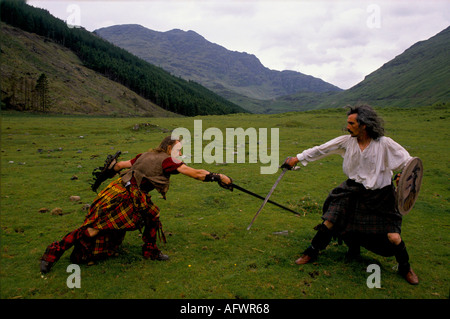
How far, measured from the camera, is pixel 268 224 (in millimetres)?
7805

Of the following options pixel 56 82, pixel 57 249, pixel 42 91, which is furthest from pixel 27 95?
pixel 57 249

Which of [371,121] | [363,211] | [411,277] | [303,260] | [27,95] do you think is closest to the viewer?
[411,277]

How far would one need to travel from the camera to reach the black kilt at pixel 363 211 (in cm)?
521

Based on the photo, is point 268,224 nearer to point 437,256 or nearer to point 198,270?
point 198,270

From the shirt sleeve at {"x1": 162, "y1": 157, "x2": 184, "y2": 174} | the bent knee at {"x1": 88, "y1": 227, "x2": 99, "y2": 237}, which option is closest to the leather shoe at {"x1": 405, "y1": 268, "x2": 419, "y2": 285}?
the shirt sleeve at {"x1": 162, "y1": 157, "x2": 184, "y2": 174}

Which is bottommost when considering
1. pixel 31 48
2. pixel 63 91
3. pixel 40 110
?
pixel 40 110

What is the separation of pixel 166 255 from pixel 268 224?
127 inches

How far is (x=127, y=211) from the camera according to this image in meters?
5.43

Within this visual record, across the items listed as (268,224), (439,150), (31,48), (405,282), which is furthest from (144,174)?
(31,48)

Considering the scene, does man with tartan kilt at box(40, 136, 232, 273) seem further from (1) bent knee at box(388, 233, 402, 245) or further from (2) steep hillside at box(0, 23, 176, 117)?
(2) steep hillside at box(0, 23, 176, 117)

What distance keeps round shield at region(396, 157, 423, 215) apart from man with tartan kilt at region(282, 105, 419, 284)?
5.5 inches

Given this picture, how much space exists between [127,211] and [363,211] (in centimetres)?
470

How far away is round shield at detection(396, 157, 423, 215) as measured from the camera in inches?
195

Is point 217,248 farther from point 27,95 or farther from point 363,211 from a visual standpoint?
point 27,95
